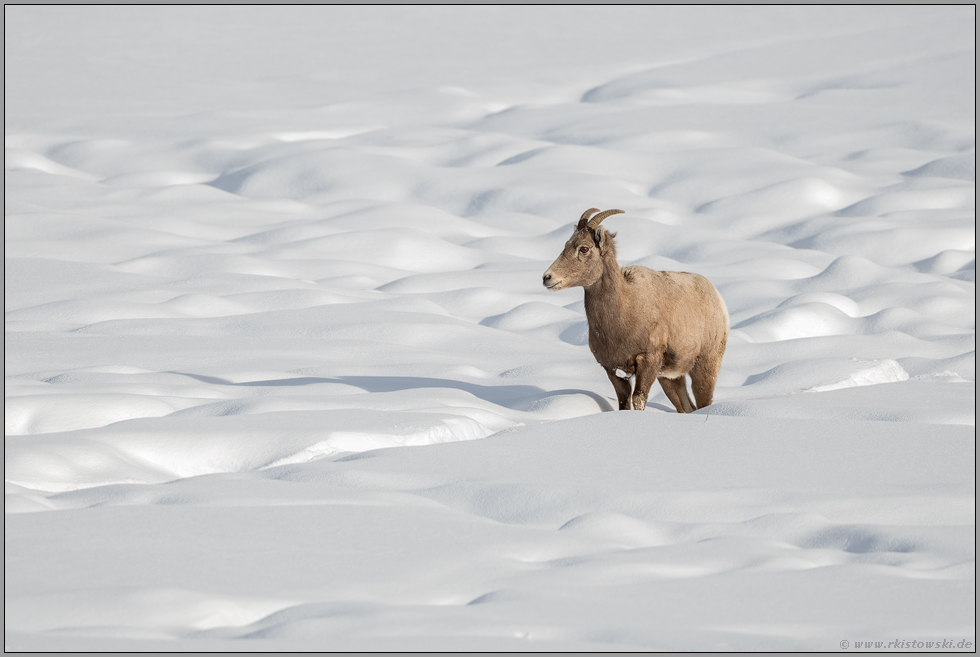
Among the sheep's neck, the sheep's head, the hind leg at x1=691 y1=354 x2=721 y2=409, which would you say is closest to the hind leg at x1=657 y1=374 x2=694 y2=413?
the hind leg at x1=691 y1=354 x2=721 y2=409

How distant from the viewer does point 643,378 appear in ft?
22.5

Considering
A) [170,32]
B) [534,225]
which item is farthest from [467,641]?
[170,32]

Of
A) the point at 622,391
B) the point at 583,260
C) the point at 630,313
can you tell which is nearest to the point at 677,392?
the point at 622,391

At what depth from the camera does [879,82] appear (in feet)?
70.5

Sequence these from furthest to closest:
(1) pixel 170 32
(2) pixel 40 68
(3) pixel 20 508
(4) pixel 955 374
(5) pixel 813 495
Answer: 1. (1) pixel 170 32
2. (2) pixel 40 68
3. (4) pixel 955 374
4. (5) pixel 813 495
5. (3) pixel 20 508

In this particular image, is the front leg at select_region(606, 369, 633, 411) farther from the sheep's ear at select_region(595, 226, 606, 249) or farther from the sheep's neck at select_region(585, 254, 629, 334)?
the sheep's ear at select_region(595, 226, 606, 249)

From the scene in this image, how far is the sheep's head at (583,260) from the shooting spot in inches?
270

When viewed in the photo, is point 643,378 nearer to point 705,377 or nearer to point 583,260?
point 705,377

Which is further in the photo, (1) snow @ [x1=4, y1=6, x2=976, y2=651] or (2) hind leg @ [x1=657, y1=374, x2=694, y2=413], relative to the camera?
(2) hind leg @ [x1=657, y1=374, x2=694, y2=413]

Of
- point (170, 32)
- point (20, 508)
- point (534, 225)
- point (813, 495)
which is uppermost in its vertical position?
point (170, 32)

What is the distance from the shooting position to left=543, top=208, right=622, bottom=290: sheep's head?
6.85 metres

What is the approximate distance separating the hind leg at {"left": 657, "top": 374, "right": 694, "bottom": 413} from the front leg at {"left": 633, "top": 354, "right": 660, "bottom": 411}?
77cm

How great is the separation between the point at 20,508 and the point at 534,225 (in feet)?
36.3

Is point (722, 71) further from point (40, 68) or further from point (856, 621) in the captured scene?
point (856, 621)
